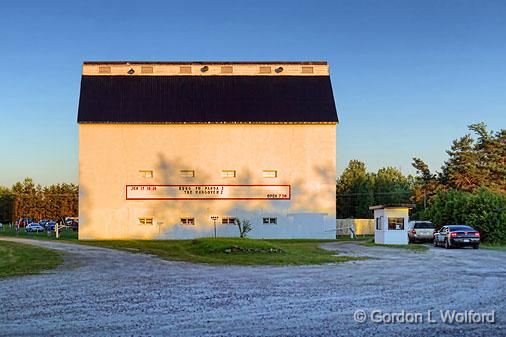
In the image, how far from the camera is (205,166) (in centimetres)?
4678

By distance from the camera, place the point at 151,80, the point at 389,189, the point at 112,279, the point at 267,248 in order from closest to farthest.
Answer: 1. the point at 112,279
2. the point at 267,248
3. the point at 151,80
4. the point at 389,189

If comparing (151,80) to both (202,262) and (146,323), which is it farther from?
(146,323)

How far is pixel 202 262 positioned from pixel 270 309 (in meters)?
12.6

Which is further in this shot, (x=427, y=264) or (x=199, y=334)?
(x=427, y=264)

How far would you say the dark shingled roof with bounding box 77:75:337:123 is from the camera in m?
47.3

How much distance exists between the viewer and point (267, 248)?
28.0 metres

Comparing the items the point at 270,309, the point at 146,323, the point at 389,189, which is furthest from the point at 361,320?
the point at 389,189

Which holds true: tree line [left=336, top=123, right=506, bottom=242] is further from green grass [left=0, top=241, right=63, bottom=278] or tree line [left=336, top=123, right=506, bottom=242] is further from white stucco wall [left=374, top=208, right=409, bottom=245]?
green grass [left=0, top=241, right=63, bottom=278]


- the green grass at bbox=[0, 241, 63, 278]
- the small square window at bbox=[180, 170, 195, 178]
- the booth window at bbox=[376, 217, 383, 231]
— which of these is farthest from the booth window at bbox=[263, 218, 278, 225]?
the green grass at bbox=[0, 241, 63, 278]

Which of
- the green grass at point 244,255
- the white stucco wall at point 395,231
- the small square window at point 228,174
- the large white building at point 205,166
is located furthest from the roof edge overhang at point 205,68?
the green grass at point 244,255

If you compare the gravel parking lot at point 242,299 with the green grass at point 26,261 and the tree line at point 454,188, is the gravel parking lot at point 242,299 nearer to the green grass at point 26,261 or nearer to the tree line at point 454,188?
the green grass at point 26,261

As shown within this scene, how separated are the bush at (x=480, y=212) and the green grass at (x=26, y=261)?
27400 millimetres

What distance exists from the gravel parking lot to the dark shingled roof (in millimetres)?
26425

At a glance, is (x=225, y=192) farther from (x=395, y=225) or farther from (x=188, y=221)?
(x=395, y=225)
